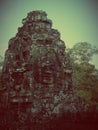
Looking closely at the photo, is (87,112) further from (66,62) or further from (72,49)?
(72,49)

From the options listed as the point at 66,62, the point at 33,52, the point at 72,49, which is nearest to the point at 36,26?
the point at 33,52

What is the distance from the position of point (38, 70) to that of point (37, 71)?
0.05 metres

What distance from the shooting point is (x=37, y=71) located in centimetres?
1061

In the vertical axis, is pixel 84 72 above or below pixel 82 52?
below

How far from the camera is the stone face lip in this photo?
10.2 metres

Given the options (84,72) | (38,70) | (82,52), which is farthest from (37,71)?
(82,52)

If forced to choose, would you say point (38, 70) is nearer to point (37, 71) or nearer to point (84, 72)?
point (37, 71)

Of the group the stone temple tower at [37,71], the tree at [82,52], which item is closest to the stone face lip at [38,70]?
the stone temple tower at [37,71]

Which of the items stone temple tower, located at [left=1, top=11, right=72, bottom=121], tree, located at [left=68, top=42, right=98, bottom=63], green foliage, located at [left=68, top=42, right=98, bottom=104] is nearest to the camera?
stone temple tower, located at [left=1, top=11, right=72, bottom=121]

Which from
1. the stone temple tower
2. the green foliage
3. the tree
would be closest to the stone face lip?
the stone temple tower

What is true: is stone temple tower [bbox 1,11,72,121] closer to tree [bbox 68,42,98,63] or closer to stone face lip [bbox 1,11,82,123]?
stone face lip [bbox 1,11,82,123]

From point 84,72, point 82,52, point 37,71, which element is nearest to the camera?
Answer: point 37,71

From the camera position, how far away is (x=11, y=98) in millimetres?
10477

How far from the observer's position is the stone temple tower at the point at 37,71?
10.2 meters
